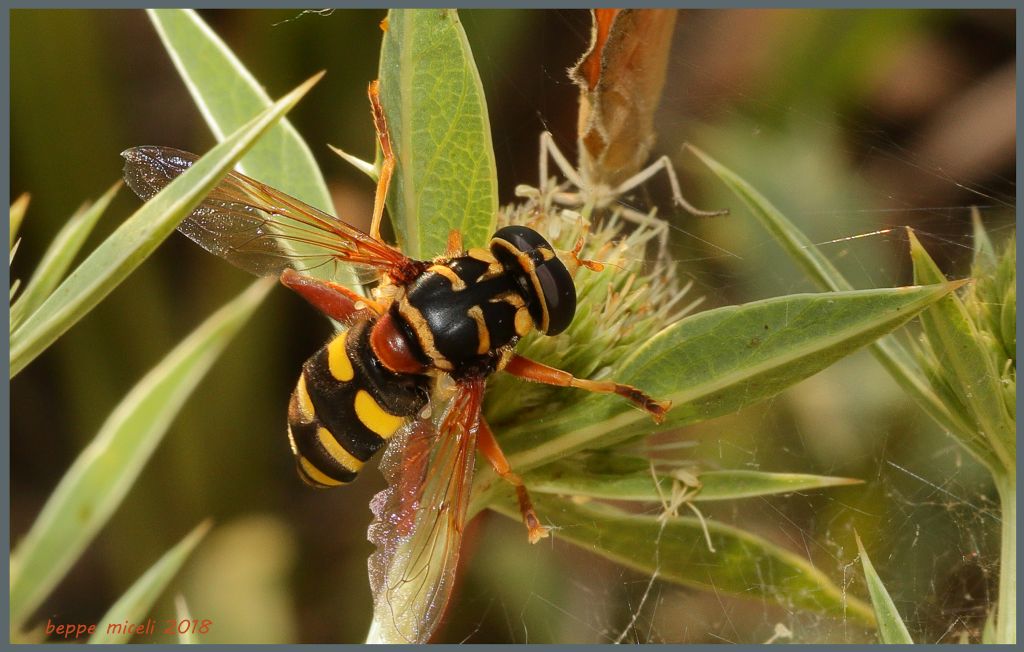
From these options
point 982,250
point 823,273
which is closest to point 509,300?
point 823,273

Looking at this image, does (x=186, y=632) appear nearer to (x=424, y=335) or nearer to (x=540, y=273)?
(x=424, y=335)

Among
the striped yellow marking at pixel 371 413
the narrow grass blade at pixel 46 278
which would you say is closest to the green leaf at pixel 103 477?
the narrow grass blade at pixel 46 278

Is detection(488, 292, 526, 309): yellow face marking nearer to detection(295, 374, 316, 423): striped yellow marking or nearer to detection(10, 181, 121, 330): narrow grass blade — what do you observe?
detection(295, 374, 316, 423): striped yellow marking

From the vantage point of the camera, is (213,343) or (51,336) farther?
(213,343)

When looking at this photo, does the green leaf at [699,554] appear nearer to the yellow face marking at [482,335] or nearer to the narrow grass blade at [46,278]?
the yellow face marking at [482,335]

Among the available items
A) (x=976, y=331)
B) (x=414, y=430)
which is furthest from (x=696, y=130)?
(x=414, y=430)

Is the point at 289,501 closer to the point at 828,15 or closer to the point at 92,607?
the point at 92,607
